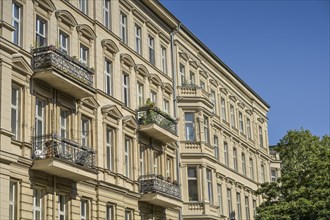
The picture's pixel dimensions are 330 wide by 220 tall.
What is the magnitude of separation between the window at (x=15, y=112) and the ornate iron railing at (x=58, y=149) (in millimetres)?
899

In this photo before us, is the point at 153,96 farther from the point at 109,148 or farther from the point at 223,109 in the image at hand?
the point at 223,109

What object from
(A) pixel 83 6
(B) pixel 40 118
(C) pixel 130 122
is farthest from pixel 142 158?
(B) pixel 40 118

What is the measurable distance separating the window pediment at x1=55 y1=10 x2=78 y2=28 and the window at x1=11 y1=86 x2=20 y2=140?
480 centimetres

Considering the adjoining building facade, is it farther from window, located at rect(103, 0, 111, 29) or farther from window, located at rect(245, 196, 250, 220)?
window, located at rect(245, 196, 250, 220)

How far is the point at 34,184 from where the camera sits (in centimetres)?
2533

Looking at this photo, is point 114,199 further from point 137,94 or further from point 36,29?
point 36,29

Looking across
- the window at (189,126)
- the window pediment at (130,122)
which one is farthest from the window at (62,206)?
the window at (189,126)

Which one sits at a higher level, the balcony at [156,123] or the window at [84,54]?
the window at [84,54]

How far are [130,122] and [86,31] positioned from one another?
568 centimetres

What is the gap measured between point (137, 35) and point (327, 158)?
15.5 metres

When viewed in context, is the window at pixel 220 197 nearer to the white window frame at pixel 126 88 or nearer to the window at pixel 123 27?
the white window frame at pixel 126 88

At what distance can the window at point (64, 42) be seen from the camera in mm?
29034

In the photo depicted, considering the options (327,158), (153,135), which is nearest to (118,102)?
(153,135)

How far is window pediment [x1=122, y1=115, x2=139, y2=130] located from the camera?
33.6 meters
